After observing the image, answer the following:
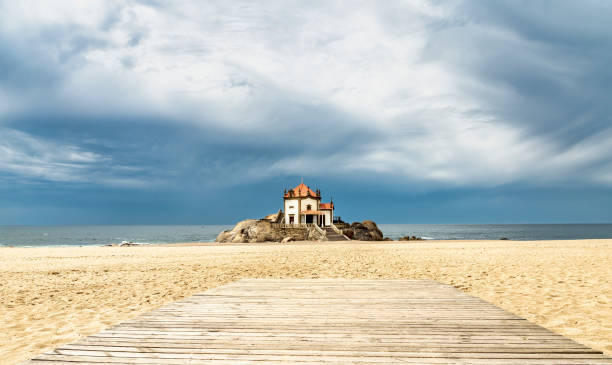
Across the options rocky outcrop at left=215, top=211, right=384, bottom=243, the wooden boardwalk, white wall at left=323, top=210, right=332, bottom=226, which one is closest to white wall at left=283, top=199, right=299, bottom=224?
white wall at left=323, top=210, right=332, bottom=226

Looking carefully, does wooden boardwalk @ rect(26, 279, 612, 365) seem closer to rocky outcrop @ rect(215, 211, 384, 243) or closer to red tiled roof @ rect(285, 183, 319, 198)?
rocky outcrop @ rect(215, 211, 384, 243)

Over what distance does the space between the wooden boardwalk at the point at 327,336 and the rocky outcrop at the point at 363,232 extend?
4529 cm

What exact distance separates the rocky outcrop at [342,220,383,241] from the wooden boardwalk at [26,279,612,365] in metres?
45.3

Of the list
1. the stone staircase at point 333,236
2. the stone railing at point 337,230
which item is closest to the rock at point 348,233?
the stone railing at point 337,230

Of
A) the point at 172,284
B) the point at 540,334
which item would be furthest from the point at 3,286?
the point at 540,334

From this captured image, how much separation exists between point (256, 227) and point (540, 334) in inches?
1816

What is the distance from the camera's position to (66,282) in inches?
468

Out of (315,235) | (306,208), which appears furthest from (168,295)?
(306,208)

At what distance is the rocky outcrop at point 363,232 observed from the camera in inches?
1995

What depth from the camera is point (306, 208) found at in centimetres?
5559

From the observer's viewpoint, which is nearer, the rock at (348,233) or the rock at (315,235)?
the rock at (315,235)

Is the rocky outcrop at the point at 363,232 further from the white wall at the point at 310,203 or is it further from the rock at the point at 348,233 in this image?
the white wall at the point at 310,203

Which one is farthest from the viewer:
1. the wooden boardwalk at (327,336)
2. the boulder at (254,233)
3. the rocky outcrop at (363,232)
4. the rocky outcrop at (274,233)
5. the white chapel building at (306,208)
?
the white chapel building at (306,208)

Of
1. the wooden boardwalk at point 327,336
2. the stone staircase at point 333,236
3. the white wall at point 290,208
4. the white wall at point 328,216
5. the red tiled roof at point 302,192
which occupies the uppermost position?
the red tiled roof at point 302,192
